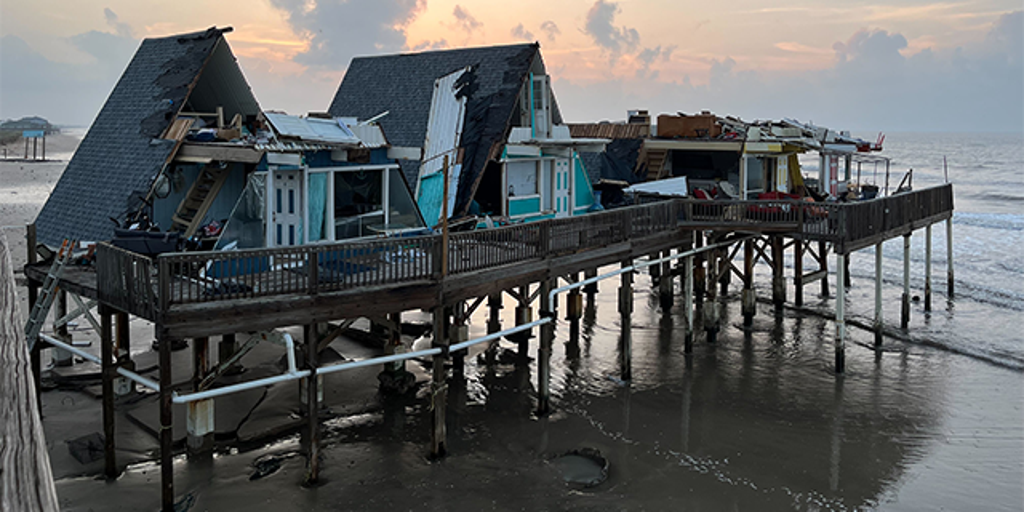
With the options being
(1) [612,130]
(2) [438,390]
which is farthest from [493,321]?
(1) [612,130]

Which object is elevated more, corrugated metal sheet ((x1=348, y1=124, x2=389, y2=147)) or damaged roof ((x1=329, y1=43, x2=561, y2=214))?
damaged roof ((x1=329, y1=43, x2=561, y2=214))

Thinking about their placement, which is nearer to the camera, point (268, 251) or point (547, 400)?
point (268, 251)

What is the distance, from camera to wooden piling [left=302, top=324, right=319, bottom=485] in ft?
46.0

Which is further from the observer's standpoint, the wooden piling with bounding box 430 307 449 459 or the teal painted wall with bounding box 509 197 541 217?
the teal painted wall with bounding box 509 197 541 217

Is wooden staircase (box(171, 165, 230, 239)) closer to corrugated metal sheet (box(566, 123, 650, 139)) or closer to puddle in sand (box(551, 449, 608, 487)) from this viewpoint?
puddle in sand (box(551, 449, 608, 487))

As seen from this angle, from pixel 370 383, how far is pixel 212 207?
19.0ft

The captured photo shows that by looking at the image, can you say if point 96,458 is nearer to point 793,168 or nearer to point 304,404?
point 304,404

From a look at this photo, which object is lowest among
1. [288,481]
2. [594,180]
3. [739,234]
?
[288,481]

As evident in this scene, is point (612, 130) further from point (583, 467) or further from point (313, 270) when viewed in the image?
point (313, 270)

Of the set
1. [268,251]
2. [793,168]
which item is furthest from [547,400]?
[793,168]

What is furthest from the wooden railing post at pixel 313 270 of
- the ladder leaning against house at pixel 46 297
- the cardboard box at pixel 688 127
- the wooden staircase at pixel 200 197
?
the cardboard box at pixel 688 127

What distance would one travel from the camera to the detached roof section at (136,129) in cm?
1784

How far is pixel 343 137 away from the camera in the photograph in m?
17.8

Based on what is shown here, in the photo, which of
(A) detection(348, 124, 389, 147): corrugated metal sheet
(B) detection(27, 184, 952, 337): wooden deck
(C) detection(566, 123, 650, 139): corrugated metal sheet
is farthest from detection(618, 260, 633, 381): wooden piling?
(C) detection(566, 123, 650, 139): corrugated metal sheet
